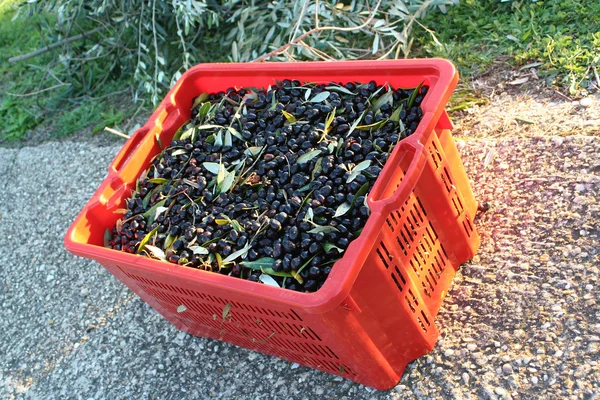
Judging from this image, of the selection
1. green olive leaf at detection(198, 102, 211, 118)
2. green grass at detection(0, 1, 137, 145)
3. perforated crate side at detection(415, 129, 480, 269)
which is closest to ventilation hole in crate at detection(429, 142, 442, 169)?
perforated crate side at detection(415, 129, 480, 269)

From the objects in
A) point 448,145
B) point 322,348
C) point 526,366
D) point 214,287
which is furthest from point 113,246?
point 526,366

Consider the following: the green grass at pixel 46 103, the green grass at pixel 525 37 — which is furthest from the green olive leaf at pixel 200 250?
the green grass at pixel 46 103

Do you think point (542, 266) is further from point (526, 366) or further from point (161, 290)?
point (161, 290)

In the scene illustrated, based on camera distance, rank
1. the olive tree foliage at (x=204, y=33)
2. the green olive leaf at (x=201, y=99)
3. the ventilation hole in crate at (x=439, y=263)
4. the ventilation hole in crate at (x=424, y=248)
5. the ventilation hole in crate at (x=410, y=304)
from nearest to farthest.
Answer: the ventilation hole in crate at (x=410, y=304) < the ventilation hole in crate at (x=424, y=248) < the ventilation hole in crate at (x=439, y=263) < the green olive leaf at (x=201, y=99) < the olive tree foliage at (x=204, y=33)

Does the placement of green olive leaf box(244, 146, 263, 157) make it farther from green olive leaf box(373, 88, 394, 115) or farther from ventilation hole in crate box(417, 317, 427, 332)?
ventilation hole in crate box(417, 317, 427, 332)

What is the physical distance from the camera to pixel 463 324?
2.17 metres

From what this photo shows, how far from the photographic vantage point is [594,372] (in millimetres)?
1893

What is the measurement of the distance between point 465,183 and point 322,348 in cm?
85

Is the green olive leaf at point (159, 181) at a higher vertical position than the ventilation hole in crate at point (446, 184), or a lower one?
higher

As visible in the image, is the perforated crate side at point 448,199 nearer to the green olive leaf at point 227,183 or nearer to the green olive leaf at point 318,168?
the green olive leaf at point 318,168

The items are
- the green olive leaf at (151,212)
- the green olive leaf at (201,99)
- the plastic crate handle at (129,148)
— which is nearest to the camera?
the green olive leaf at (151,212)

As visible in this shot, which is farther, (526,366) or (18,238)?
(18,238)

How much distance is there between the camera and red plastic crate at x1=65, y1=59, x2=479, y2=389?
1.76 metres

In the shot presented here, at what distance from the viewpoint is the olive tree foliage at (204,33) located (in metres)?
3.41
